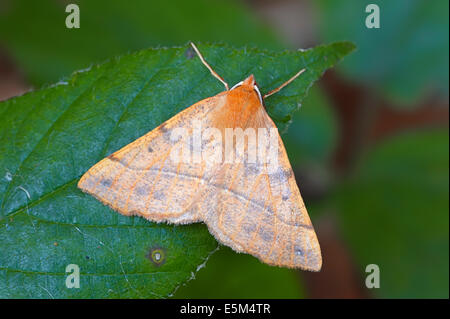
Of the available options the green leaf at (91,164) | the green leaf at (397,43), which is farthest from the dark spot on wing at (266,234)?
the green leaf at (397,43)

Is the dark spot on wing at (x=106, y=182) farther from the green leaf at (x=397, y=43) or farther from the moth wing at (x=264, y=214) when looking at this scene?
the green leaf at (x=397, y=43)

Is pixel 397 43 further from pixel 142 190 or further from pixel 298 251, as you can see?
pixel 142 190

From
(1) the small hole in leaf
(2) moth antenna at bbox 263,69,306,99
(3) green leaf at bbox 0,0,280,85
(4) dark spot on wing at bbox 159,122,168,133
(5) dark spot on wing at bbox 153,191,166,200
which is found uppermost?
(3) green leaf at bbox 0,0,280,85

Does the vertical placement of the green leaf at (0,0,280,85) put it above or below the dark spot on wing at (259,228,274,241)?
above

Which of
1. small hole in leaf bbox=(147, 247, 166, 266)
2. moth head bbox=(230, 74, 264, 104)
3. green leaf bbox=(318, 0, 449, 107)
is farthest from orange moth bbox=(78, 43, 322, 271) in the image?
green leaf bbox=(318, 0, 449, 107)

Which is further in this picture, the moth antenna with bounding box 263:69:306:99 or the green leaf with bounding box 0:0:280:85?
the green leaf with bounding box 0:0:280:85

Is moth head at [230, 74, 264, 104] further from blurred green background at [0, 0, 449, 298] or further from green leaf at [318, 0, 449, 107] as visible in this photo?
green leaf at [318, 0, 449, 107]
